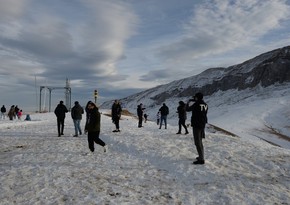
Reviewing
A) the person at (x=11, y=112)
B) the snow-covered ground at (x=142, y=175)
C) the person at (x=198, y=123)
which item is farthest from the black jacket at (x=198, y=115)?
the person at (x=11, y=112)

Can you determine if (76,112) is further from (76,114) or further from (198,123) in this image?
(198,123)

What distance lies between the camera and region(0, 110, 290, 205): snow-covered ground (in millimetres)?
8820

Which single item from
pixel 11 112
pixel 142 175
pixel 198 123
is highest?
pixel 11 112

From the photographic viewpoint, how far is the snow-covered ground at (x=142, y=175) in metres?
8.82

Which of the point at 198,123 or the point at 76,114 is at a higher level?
the point at 76,114

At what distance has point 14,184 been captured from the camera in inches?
383

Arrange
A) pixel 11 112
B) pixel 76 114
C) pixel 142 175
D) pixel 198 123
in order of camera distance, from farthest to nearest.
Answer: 1. pixel 11 112
2. pixel 76 114
3. pixel 198 123
4. pixel 142 175

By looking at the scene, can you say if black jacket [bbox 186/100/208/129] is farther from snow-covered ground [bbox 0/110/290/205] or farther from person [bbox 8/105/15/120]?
person [bbox 8/105/15/120]

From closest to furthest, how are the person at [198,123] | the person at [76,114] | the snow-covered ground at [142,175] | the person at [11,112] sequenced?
the snow-covered ground at [142,175] < the person at [198,123] < the person at [76,114] < the person at [11,112]

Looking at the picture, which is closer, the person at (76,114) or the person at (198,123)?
the person at (198,123)

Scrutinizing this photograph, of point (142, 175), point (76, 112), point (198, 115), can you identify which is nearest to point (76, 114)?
point (76, 112)

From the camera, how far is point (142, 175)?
436 inches

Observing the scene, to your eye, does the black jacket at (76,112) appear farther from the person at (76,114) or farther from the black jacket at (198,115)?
the black jacket at (198,115)

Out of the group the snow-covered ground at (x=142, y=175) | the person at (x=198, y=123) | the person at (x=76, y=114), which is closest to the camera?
the snow-covered ground at (x=142, y=175)
